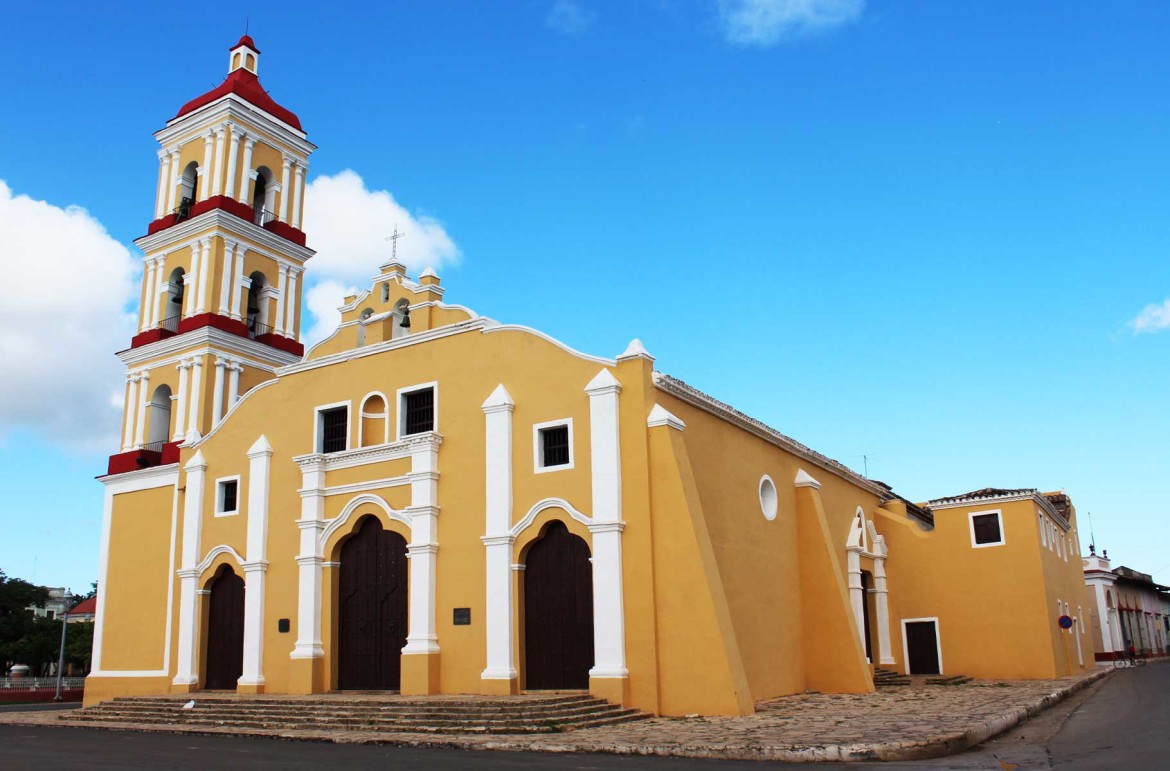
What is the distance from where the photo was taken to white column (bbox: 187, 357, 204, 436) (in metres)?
26.5

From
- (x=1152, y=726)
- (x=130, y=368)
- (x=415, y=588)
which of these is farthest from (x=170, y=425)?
(x=1152, y=726)

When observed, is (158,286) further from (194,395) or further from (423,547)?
(423,547)

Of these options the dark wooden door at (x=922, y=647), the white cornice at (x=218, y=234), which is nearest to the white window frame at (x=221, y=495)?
the white cornice at (x=218, y=234)

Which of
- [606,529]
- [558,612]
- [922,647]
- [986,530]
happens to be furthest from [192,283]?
[986,530]

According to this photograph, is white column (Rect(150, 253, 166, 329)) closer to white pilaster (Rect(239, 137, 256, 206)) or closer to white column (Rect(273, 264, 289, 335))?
white pilaster (Rect(239, 137, 256, 206))

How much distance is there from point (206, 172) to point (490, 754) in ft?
71.5

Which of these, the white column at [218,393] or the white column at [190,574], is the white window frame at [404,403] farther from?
the white column at [218,393]

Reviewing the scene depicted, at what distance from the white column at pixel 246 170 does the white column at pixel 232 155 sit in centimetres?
22

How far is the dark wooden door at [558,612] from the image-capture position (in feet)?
59.2

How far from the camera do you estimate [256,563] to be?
22.2 meters

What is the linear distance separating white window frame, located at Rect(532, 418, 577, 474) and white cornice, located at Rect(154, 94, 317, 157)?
16010mm

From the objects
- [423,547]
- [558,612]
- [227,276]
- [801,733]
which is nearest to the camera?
[801,733]

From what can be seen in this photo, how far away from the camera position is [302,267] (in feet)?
99.6

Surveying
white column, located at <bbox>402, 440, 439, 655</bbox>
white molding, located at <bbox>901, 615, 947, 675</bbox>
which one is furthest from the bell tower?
white molding, located at <bbox>901, 615, 947, 675</bbox>
